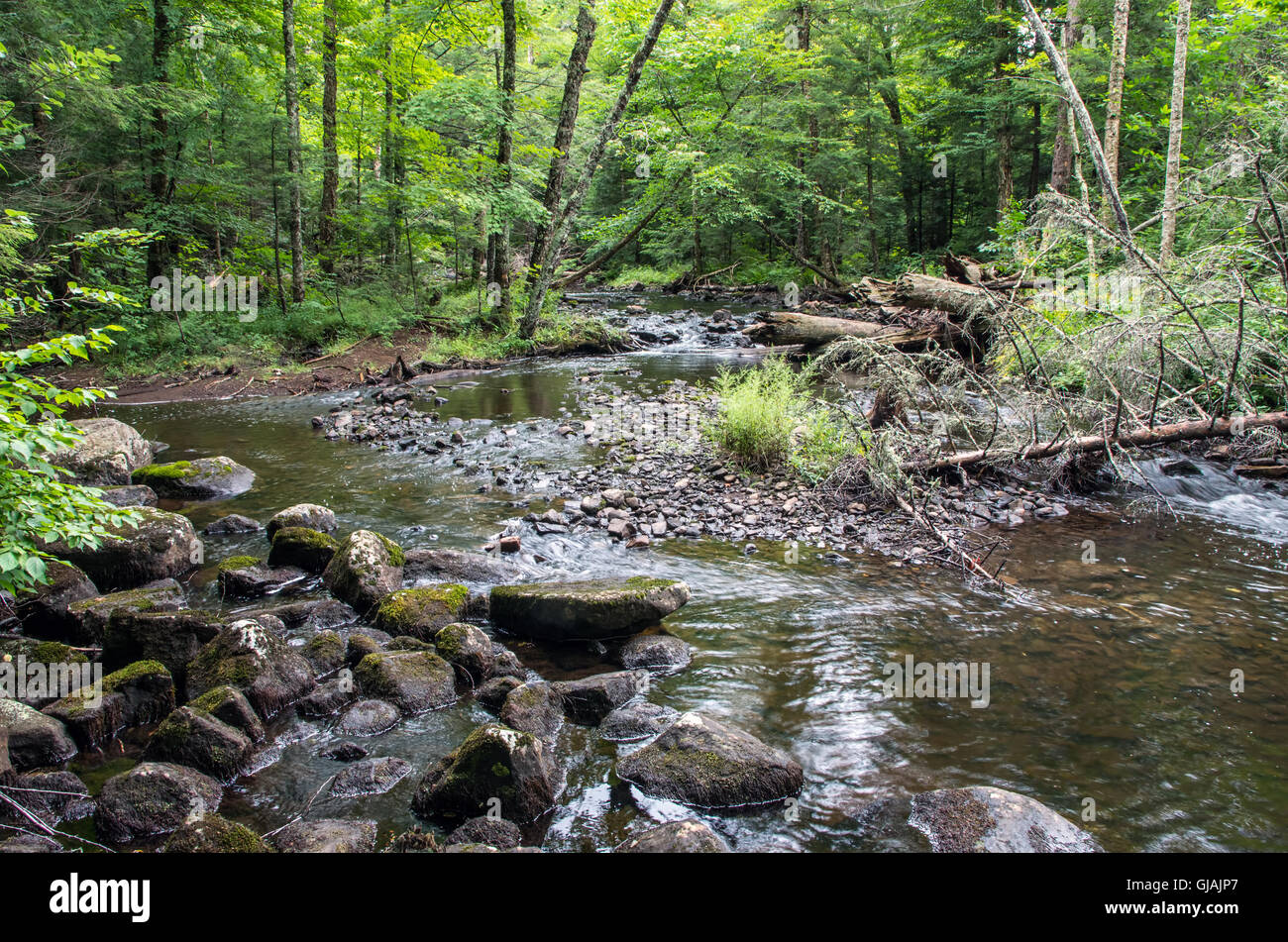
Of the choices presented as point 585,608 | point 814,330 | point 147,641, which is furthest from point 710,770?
point 814,330

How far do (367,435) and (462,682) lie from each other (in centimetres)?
743

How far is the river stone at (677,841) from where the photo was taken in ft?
10.4

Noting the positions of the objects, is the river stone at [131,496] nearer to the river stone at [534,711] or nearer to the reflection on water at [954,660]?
the reflection on water at [954,660]

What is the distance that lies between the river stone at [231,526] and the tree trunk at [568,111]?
37.8ft

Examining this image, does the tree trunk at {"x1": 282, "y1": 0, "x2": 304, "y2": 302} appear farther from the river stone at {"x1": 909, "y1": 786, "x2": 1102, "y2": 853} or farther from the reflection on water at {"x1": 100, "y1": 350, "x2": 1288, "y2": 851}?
the river stone at {"x1": 909, "y1": 786, "x2": 1102, "y2": 853}

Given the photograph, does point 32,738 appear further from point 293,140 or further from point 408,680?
point 293,140

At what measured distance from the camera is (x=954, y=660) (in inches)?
202

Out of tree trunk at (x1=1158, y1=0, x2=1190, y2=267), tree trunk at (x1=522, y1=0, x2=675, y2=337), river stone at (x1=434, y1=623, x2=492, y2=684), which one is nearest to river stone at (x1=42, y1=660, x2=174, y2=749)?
river stone at (x1=434, y1=623, x2=492, y2=684)

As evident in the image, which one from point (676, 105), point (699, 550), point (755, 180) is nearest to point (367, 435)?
point (699, 550)

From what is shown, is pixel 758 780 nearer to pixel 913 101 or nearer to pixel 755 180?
pixel 755 180

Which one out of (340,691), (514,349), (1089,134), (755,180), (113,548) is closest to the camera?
(340,691)

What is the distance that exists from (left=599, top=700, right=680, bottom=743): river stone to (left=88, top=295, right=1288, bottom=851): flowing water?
0.12m

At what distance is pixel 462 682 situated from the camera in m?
5.00

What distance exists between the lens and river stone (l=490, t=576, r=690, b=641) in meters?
5.53
